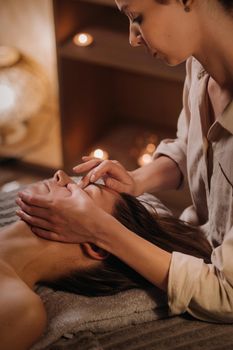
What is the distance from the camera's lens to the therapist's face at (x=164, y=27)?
1.16 m

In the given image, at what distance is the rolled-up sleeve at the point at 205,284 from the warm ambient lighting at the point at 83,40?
1433 millimetres

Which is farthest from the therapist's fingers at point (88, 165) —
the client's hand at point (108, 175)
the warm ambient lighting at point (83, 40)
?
the warm ambient lighting at point (83, 40)

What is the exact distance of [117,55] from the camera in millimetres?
2416

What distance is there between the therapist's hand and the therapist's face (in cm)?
39

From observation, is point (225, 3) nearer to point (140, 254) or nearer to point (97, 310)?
point (140, 254)

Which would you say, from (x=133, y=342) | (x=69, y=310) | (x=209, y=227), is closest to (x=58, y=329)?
(x=69, y=310)

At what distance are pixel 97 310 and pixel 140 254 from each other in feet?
0.58

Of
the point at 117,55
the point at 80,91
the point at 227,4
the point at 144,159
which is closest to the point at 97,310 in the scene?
the point at 227,4

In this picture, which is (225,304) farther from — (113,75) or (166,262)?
(113,75)

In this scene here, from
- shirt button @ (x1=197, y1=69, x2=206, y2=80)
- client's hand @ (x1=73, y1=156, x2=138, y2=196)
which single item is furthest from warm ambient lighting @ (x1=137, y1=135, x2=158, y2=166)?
shirt button @ (x1=197, y1=69, x2=206, y2=80)

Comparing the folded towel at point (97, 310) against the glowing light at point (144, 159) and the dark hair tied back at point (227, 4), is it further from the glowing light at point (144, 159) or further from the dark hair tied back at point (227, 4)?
the glowing light at point (144, 159)

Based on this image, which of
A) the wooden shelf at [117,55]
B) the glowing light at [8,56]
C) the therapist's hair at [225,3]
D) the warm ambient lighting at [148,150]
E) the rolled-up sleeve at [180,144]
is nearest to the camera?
the therapist's hair at [225,3]

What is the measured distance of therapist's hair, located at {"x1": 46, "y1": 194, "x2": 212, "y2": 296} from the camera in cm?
140

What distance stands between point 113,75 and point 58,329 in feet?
6.25
